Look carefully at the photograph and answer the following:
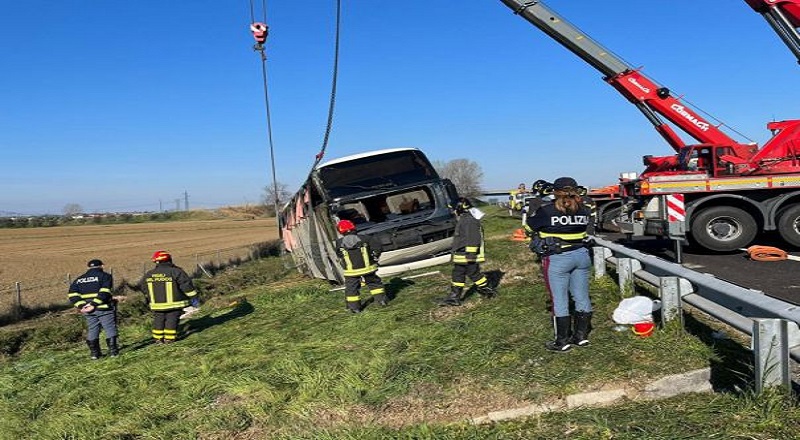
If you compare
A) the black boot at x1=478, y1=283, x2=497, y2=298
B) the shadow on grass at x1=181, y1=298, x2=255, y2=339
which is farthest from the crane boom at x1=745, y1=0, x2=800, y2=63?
the shadow on grass at x1=181, y1=298, x2=255, y2=339

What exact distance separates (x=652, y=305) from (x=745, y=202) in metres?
7.23

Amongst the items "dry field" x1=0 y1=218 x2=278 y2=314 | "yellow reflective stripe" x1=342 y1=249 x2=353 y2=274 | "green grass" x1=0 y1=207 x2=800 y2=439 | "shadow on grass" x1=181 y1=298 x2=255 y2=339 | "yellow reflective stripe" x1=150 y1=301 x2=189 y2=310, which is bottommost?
"dry field" x1=0 y1=218 x2=278 y2=314

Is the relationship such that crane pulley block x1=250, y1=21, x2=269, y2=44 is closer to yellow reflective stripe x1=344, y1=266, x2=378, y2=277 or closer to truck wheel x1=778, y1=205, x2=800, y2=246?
yellow reflective stripe x1=344, y1=266, x2=378, y2=277

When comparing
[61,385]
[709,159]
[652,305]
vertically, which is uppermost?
[709,159]

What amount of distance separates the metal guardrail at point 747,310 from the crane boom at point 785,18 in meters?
8.79

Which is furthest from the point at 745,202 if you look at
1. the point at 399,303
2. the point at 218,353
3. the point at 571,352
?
the point at 218,353

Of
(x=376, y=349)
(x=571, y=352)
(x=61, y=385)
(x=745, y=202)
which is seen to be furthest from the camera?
(x=745, y=202)

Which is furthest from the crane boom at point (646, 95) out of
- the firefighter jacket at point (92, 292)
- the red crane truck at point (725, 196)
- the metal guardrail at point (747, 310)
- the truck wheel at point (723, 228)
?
the firefighter jacket at point (92, 292)

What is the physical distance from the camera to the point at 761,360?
3230mm

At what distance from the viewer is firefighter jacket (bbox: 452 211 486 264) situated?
7320 millimetres

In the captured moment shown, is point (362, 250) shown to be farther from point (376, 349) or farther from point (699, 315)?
point (699, 315)

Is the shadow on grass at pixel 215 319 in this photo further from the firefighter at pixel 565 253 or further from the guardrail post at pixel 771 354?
the guardrail post at pixel 771 354

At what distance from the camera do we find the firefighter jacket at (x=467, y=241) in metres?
7.32

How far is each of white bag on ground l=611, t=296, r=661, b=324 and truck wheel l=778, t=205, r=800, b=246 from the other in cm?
702
